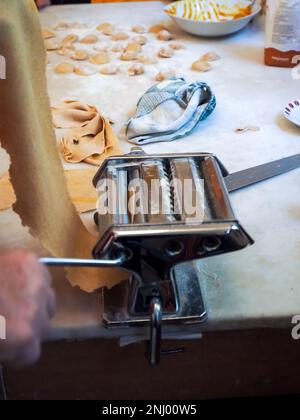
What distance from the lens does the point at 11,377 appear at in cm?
59

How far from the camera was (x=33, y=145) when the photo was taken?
0.48 meters

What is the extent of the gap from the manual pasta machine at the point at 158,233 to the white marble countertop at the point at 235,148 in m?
0.02

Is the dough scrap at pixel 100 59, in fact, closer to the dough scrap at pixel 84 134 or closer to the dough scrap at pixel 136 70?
the dough scrap at pixel 136 70

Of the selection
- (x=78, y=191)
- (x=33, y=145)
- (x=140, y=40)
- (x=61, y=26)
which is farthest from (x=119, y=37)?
(x=33, y=145)

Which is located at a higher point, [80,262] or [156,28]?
[80,262]

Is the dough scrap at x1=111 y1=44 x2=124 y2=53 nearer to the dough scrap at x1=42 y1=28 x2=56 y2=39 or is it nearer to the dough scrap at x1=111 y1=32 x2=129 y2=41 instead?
the dough scrap at x1=111 y1=32 x2=129 y2=41

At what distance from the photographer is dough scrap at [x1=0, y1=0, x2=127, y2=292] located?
0.46 metres

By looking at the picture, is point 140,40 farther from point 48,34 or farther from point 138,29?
point 48,34

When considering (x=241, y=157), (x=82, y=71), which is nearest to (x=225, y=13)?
(x=82, y=71)

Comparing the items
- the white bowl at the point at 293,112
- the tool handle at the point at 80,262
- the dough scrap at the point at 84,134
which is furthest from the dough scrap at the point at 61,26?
the tool handle at the point at 80,262

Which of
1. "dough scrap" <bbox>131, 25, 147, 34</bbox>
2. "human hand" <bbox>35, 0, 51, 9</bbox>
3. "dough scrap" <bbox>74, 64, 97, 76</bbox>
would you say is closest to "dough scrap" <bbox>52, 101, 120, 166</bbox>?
"dough scrap" <bbox>74, 64, 97, 76</bbox>

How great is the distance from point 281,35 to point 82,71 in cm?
37

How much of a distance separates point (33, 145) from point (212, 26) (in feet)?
2.48

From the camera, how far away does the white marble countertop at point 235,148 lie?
515mm
